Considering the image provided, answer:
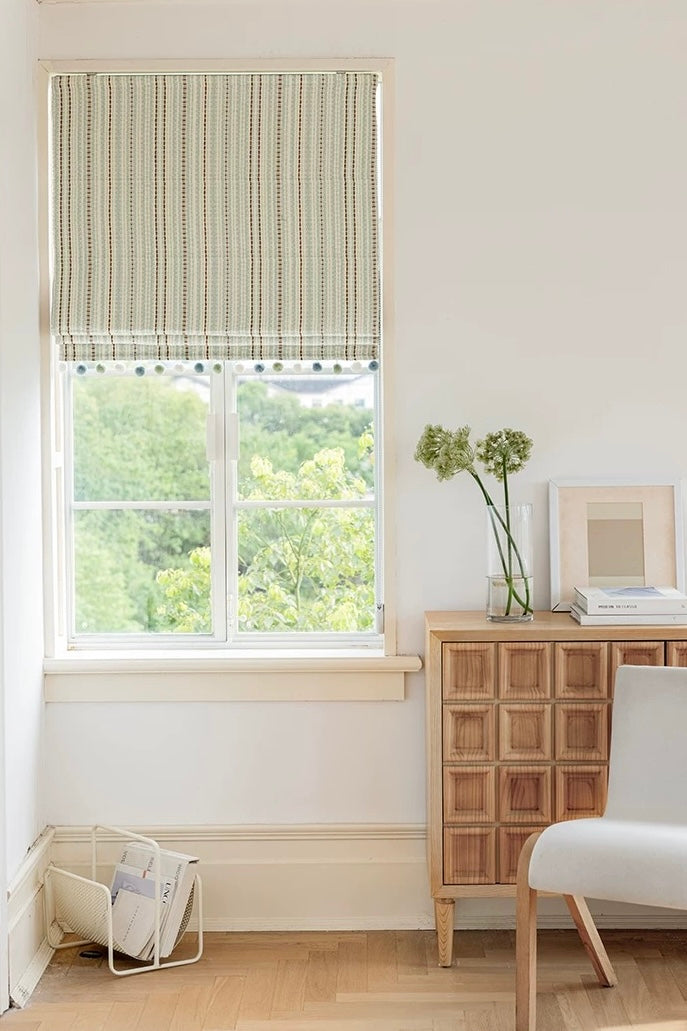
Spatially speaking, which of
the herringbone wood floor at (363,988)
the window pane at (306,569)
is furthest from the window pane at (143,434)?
the herringbone wood floor at (363,988)

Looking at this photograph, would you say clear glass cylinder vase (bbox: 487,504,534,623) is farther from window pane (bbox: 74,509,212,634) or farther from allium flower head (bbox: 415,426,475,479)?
window pane (bbox: 74,509,212,634)

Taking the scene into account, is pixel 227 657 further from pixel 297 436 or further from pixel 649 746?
pixel 649 746

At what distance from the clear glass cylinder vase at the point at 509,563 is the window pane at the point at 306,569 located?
406 mm

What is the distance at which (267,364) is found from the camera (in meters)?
3.29

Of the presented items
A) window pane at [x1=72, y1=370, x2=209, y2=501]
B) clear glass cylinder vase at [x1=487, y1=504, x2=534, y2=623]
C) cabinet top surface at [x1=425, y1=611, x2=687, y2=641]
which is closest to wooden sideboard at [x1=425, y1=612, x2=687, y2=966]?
cabinet top surface at [x1=425, y1=611, x2=687, y2=641]

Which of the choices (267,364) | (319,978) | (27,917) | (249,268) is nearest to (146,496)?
(267,364)

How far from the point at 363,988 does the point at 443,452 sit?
1.45 meters

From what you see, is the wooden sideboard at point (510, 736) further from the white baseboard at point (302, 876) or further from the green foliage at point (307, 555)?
the green foliage at point (307, 555)

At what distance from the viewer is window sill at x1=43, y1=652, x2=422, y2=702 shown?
316 cm

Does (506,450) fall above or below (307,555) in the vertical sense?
above

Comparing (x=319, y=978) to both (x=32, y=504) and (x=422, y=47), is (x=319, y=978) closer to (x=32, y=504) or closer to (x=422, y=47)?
(x=32, y=504)

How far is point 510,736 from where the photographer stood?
2854mm

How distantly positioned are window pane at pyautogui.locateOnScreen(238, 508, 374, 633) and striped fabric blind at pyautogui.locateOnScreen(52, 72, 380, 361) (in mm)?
566

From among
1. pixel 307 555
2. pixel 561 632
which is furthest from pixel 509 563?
pixel 307 555
